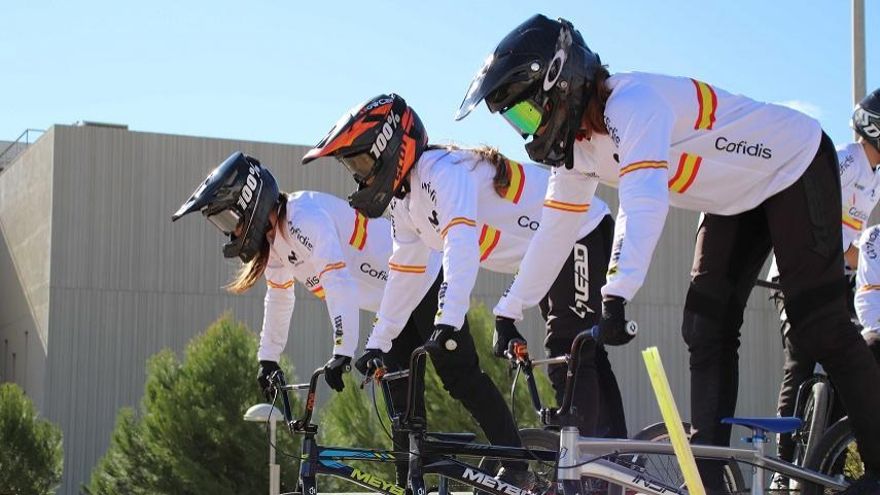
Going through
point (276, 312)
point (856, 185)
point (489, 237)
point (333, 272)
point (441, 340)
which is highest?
point (856, 185)

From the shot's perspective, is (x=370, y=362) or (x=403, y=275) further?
(x=403, y=275)

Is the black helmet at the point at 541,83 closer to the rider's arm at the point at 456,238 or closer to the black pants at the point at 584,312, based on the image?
the rider's arm at the point at 456,238

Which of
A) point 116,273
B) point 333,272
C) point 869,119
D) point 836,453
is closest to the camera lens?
point 836,453

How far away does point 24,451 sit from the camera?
22.0 meters

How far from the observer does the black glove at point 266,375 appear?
660cm

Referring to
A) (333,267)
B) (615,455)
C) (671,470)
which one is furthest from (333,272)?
(615,455)

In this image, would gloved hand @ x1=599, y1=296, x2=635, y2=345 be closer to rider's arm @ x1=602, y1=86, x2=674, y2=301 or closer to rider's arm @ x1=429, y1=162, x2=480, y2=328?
rider's arm @ x1=602, y1=86, x2=674, y2=301

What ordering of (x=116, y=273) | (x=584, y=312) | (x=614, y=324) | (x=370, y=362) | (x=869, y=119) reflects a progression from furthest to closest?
(x=116, y=273) < (x=869, y=119) < (x=584, y=312) < (x=370, y=362) < (x=614, y=324)

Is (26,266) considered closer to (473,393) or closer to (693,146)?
(473,393)

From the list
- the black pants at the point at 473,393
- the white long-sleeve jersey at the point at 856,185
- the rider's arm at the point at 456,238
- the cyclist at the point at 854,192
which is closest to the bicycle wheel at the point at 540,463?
the black pants at the point at 473,393

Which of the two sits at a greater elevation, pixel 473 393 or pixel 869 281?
pixel 869 281

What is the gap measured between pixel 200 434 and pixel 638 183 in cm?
1651

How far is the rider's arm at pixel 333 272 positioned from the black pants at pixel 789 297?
2.02 metres

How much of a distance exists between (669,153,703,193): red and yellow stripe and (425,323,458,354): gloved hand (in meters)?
1.09
